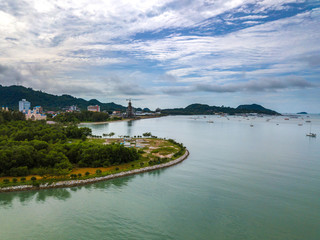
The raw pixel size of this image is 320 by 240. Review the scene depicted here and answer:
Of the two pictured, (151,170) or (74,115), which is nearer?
(151,170)

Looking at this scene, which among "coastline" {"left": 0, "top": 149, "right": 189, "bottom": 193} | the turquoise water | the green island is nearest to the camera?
the turquoise water

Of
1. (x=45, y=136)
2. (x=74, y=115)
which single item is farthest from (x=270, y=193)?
(x=74, y=115)

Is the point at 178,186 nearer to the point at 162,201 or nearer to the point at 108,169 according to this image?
the point at 162,201

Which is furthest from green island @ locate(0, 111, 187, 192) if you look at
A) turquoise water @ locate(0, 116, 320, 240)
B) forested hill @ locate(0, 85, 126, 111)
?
forested hill @ locate(0, 85, 126, 111)

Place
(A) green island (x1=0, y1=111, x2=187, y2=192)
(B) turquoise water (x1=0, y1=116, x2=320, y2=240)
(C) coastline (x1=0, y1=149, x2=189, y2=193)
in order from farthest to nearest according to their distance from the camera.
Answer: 1. (A) green island (x1=0, y1=111, x2=187, y2=192)
2. (C) coastline (x1=0, y1=149, x2=189, y2=193)
3. (B) turquoise water (x1=0, y1=116, x2=320, y2=240)

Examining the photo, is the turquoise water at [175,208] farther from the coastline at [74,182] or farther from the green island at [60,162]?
the green island at [60,162]

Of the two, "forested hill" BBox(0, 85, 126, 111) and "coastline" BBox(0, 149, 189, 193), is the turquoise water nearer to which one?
"coastline" BBox(0, 149, 189, 193)

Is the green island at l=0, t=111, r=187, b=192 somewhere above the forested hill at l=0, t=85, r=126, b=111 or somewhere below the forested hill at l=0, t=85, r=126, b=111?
below

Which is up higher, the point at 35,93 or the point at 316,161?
the point at 35,93

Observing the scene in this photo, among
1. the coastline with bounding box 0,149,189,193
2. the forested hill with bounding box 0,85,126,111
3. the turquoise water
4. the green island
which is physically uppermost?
the forested hill with bounding box 0,85,126,111

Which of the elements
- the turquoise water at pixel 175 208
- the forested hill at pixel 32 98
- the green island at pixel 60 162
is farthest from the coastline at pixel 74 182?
the forested hill at pixel 32 98

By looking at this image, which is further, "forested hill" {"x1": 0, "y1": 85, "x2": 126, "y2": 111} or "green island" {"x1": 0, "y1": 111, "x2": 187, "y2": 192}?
"forested hill" {"x1": 0, "y1": 85, "x2": 126, "y2": 111}
